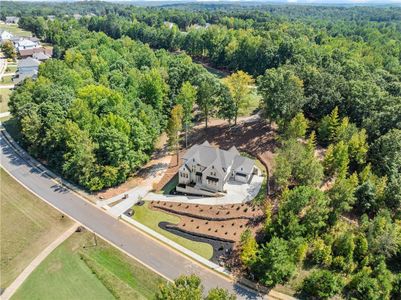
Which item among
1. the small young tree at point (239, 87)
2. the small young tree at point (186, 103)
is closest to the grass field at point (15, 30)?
the small young tree at point (186, 103)

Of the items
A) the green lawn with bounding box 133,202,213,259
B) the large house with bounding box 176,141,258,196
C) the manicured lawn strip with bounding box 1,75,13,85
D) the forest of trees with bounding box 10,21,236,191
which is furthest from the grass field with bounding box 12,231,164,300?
the manicured lawn strip with bounding box 1,75,13,85

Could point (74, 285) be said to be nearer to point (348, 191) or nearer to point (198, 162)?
point (198, 162)

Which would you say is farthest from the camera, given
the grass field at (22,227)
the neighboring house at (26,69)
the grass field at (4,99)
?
the neighboring house at (26,69)

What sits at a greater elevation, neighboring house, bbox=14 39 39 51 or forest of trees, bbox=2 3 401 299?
forest of trees, bbox=2 3 401 299

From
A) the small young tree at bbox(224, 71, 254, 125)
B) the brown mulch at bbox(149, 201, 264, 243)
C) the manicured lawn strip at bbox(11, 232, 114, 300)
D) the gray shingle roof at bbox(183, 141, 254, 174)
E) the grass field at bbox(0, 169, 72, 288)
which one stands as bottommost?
the grass field at bbox(0, 169, 72, 288)

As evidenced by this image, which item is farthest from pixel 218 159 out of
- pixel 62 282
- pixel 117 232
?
pixel 62 282

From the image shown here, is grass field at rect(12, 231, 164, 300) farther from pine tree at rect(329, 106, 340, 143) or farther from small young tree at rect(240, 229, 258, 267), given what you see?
pine tree at rect(329, 106, 340, 143)

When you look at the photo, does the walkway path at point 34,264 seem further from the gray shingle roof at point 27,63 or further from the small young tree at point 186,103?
the gray shingle roof at point 27,63
